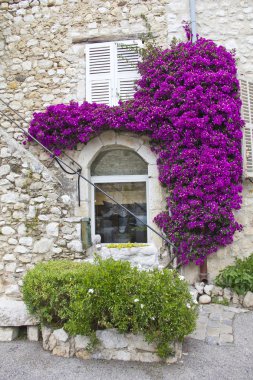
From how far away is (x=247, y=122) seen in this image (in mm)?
5570

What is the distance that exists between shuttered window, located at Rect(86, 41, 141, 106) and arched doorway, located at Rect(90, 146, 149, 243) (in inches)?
37.7

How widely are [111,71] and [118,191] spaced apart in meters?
2.15

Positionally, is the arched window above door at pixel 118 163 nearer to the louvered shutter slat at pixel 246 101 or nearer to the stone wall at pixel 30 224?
the stone wall at pixel 30 224

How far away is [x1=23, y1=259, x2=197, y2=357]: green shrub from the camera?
3.04 meters

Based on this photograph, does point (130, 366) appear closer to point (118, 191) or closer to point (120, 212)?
point (120, 212)

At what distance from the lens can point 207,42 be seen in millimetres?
5590

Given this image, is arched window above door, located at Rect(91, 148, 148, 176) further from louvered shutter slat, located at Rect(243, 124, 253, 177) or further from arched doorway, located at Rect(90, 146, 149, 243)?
louvered shutter slat, located at Rect(243, 124, 253, 177)

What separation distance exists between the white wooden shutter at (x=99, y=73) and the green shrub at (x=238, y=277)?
3422 mm

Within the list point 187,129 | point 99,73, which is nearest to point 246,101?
point 187,129

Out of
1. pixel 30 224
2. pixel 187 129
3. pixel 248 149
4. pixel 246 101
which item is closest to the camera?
pixel 30 224

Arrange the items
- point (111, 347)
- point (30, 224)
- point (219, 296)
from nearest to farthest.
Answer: point (111, 347) → point (30, 224) → point (219, 296)

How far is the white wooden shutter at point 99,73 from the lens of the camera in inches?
238

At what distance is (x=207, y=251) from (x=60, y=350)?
2742 millimetres

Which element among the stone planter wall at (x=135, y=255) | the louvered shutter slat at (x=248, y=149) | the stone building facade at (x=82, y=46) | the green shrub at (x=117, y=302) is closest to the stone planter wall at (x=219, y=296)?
the stone building facade at (x=82, y=46)
